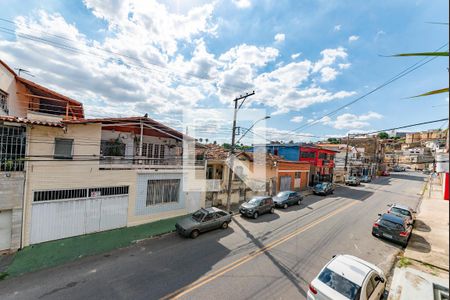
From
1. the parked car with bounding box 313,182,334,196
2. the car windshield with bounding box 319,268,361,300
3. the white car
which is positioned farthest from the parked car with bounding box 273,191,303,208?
the car windshield with bounding box 319,268,361,300

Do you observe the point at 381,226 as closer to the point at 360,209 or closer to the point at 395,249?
the point at 395,249

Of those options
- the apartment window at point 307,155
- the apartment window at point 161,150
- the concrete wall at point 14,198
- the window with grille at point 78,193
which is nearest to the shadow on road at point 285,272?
the window with grille at point 78,193

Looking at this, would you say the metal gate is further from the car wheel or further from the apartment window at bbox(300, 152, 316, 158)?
the car wheel

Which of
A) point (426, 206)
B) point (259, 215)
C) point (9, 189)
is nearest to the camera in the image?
point (9, 189)

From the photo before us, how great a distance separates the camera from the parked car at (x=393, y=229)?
36.4ft

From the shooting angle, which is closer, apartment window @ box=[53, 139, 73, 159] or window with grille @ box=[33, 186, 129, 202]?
window with grille @ box=[33, 186, 129, 202]

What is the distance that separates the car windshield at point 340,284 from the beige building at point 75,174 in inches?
365

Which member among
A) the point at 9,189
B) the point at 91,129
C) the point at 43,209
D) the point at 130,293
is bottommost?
the point at 130,293

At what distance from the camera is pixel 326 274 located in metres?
6.25

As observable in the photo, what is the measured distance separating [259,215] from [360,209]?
10351 millimetres

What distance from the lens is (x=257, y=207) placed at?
1538cm

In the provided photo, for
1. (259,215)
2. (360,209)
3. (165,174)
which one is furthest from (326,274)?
(360,209)

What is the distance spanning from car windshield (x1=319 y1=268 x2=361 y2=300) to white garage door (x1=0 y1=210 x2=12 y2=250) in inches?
532

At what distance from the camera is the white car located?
562 cm
